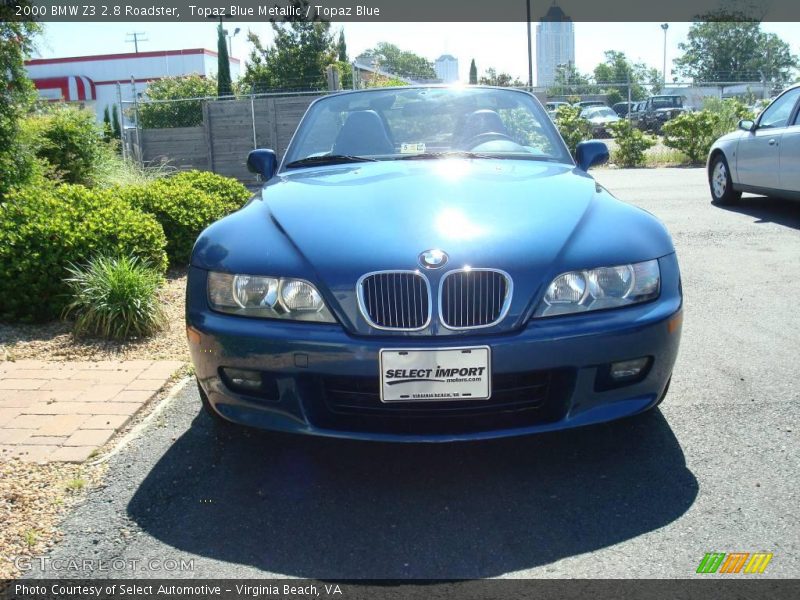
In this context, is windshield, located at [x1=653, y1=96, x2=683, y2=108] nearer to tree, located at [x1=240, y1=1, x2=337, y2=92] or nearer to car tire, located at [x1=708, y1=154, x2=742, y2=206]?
tree, located at [x1=240, y1=1, x2=337, y2=92]

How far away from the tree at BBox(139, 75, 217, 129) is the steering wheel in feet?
76.5

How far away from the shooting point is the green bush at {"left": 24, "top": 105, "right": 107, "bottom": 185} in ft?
34.6

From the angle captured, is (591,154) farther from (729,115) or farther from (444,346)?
(729,115)

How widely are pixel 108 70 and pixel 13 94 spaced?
48.1 meters

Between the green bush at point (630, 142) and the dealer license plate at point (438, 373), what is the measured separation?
17.9 m

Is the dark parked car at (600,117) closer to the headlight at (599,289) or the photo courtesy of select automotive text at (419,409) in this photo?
the photo courtesy of select automotive text at (419,409)

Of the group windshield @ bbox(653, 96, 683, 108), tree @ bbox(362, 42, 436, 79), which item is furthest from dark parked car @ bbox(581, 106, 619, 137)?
tree @ bbox(362, 42, 436, 79)

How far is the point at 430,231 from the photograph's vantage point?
2.98 metres

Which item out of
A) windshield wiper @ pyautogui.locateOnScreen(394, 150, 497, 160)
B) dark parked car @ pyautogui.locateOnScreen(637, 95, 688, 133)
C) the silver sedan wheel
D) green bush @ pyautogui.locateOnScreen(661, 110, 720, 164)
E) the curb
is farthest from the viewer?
dark parked car @ pyautogui.locateOnScreen(637, 95, 688, 133)

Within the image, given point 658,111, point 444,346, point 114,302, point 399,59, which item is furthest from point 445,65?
point 444,346

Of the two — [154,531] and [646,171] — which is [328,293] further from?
[646,171]

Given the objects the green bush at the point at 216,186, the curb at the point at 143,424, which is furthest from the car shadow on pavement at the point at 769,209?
the curb at the point at 143,424

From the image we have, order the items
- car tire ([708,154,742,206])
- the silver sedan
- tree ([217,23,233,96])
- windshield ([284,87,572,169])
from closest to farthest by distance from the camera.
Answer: windshield ([284,87,572,169]) < the silver sedan < car tire ([708,154,742,206]) < tree ([217,23,233,96])

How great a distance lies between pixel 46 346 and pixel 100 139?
7.51 metres
